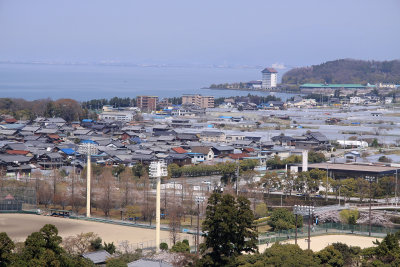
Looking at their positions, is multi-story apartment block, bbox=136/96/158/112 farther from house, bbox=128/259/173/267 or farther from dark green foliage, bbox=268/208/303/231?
house, bbox=128/259/173/267

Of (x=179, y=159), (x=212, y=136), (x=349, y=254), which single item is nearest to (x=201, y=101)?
(x=212, y=136)

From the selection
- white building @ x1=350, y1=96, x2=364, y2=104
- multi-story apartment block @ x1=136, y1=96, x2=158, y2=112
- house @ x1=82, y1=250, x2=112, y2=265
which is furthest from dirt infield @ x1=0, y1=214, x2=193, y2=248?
white building @ x1=350, y1=96, x2=364, y2=104

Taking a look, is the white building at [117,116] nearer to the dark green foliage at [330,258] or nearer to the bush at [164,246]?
the bush at [164,246]

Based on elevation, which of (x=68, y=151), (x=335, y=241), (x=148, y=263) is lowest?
(x=335, y=241)

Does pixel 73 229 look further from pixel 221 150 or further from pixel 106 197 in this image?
pixel 221 150

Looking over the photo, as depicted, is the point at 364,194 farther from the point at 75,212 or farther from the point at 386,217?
the point at 75,212

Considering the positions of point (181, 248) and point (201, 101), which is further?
point (201, 101)

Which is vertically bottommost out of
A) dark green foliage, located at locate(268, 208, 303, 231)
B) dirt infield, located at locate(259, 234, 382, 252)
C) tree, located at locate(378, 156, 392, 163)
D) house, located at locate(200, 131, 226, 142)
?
dirt infield, located at locate(259, 234, 382, 252)

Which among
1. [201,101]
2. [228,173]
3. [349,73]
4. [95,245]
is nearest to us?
[95,245]
